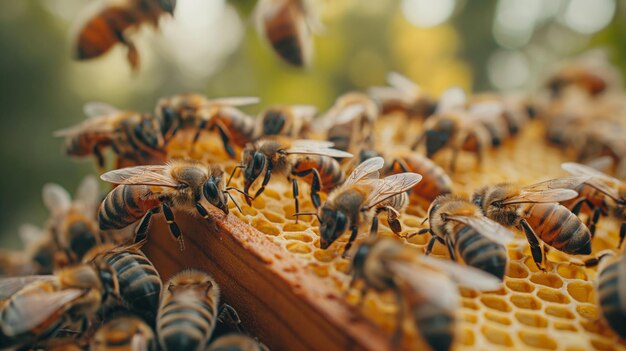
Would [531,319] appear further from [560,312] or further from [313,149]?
[313,149]

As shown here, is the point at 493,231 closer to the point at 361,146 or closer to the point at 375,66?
the point at 361,146

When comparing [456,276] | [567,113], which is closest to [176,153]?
[456,276]

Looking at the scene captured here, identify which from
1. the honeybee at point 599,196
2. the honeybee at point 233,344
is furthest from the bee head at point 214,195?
the honeybee at point 599,196

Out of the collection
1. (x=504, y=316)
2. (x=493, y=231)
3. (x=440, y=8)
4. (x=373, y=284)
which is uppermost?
(x=440, y=8)

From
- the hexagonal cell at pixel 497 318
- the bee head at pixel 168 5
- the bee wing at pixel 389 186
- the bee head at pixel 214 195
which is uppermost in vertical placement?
the bee head at pixel 168 5

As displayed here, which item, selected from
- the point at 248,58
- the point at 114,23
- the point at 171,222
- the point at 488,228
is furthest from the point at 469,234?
the point at 248,58

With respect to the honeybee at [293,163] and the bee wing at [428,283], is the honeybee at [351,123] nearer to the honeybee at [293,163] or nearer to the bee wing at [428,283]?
the honeybee at [293,163]
